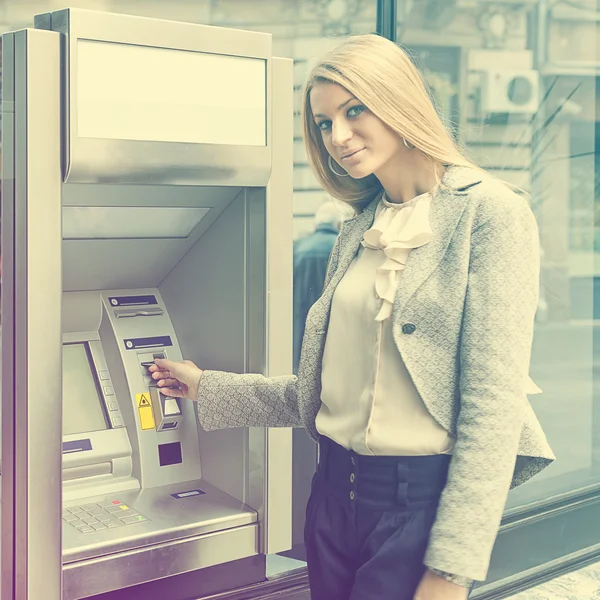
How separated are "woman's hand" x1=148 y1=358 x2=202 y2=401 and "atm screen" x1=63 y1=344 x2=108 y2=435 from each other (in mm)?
153

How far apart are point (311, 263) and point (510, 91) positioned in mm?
1457

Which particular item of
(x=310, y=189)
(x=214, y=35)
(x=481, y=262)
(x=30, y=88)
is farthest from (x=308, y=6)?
(x=481, y=262)

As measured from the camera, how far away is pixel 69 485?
6.93 ft

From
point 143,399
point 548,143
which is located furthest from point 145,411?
point 548,143

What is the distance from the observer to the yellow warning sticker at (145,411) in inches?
86.4

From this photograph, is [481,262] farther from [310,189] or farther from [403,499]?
[310,189]

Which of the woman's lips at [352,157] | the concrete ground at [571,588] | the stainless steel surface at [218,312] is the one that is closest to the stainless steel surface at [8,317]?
the stainless steel surface at [218,312]

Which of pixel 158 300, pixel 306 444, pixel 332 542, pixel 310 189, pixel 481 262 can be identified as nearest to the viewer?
pixel 481 262

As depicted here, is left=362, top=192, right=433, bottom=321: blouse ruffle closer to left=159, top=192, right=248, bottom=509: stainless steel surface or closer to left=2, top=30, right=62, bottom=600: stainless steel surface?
left=159, top=192, right=248, bottom=509: stainless steel surface

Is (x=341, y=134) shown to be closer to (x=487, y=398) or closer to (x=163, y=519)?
(x=487, y=398)

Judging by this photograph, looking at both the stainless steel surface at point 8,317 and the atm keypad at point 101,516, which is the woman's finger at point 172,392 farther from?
the stainless steel surface at point 8,317

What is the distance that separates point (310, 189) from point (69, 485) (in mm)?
1489

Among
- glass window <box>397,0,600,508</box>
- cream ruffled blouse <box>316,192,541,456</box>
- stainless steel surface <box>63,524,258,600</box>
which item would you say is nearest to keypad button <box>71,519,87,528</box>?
stainless steel surface <box>63,524,258,600</box>

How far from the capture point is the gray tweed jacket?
1.52 m
